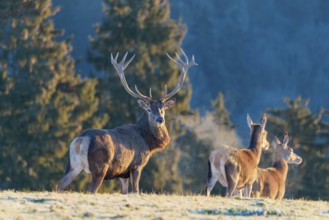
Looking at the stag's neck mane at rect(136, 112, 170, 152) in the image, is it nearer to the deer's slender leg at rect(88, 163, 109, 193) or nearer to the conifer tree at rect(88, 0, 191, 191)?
the deer's slender leg at rect(88, 163, 109, 193)

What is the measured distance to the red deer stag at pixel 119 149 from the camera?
72.1ft

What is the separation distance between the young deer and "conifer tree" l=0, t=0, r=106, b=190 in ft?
59.3

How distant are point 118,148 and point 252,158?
332 centimetres

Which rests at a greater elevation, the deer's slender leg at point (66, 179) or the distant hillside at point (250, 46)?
the distant hillside at point (250, 46)

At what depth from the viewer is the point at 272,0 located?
12312cm

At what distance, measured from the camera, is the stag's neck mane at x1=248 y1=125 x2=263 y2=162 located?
83.1 ft

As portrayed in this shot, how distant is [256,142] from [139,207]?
726cm

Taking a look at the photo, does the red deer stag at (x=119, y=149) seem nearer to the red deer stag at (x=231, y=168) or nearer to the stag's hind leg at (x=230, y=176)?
the red deer stag at (x=231, y=168)

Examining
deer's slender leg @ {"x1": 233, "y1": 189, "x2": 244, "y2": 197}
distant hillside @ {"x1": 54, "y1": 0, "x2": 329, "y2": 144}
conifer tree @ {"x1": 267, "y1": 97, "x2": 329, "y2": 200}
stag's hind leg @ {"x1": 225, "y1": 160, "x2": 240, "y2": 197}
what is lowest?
deer's slender leg @ {"x1": 233, "y1": 189, "x2": 244, "y2": 197}

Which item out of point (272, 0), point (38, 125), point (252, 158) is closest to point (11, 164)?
point (38, 125)

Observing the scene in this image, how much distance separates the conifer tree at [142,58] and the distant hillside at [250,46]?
39601 millimetres

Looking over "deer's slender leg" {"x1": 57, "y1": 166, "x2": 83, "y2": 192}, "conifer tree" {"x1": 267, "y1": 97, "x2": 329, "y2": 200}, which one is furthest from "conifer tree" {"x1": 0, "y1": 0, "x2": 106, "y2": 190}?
"deer's slender leg" {"x1": 57, "y1": 166, "x2": 83, "y2": 192}

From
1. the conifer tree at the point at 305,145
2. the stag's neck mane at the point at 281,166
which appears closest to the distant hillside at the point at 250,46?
the conifer tree at the point at 305,145

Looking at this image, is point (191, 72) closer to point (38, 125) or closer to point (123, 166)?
point (38, 125)
